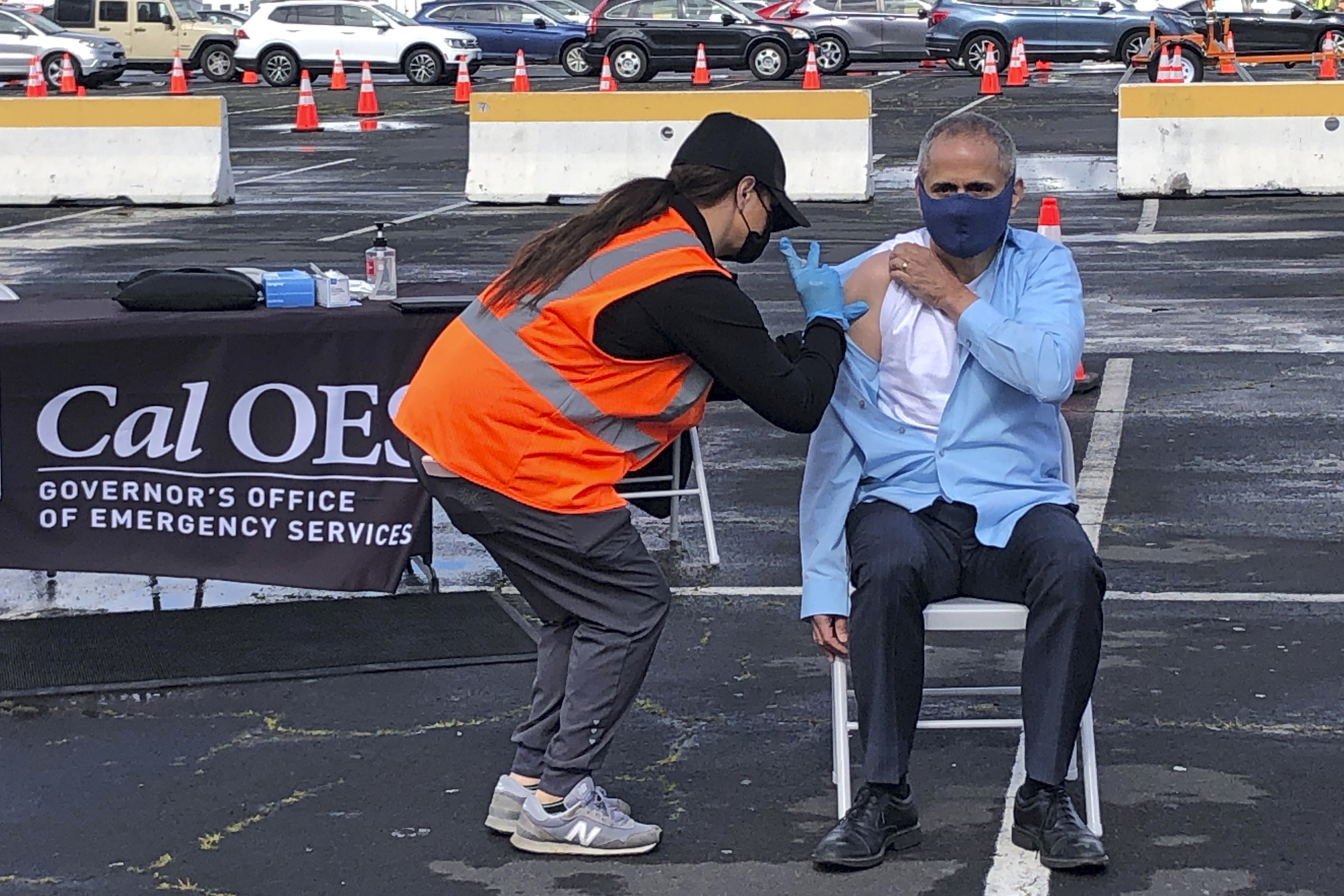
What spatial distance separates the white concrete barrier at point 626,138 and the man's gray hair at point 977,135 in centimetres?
1270

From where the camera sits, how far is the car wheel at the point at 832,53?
35.0 meters

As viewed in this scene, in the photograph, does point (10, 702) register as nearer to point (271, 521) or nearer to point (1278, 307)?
point (271, 521)

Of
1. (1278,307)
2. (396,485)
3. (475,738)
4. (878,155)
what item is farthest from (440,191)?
(475,738)

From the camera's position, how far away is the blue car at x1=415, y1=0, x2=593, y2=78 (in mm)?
37625

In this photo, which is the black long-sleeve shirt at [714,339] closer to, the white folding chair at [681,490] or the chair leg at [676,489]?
the white folding chair at [681,490]

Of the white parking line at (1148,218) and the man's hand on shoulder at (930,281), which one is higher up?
the man's hand on shoulder at (930,281)

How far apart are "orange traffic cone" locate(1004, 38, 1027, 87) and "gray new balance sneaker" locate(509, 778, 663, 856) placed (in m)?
27.5

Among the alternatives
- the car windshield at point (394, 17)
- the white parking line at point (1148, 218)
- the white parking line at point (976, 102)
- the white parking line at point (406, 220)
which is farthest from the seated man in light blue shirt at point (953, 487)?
the car windshield at point (394, 17)

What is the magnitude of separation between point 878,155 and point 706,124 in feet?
57.4

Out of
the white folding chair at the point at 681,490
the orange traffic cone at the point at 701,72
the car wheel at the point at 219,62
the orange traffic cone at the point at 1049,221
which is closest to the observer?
the white folding chair at the point at 681,490

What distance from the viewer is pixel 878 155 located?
21672mm

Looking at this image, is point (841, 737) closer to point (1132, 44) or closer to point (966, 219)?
point (966, 219)

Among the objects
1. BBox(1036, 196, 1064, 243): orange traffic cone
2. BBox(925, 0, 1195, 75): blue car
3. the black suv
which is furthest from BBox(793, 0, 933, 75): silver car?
BBox(1036, 196, 1064, 243): orange traffic cone

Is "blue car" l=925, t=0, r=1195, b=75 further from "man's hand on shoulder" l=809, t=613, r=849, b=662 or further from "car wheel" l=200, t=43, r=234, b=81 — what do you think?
"man's hand on shoulder" l=809, t=613, r=849, b=662
